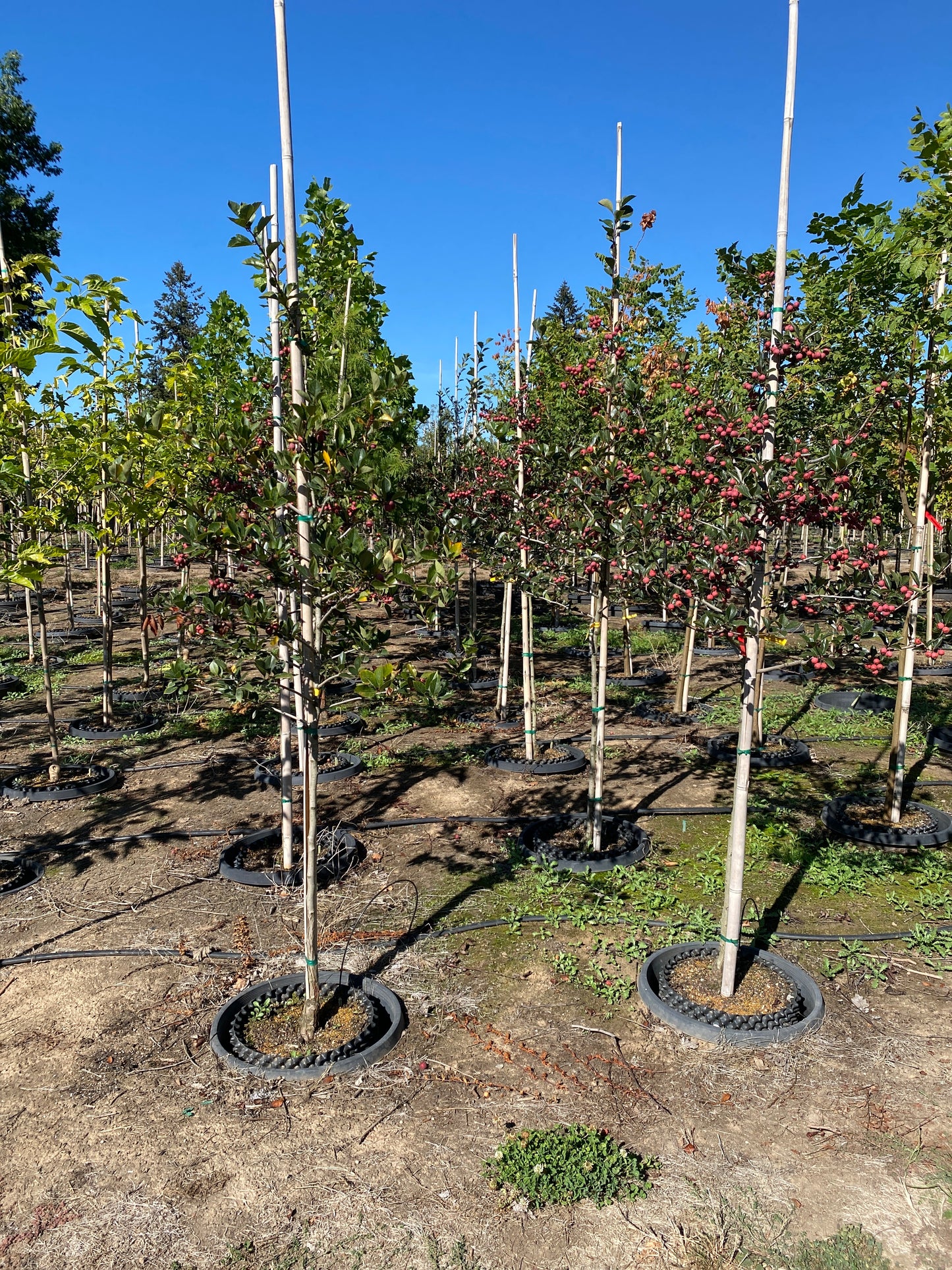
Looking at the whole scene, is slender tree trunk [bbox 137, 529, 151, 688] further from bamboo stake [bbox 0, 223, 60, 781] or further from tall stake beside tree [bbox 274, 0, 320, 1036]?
tall stake beside tree [bbox 274, 0, 320, 1036]

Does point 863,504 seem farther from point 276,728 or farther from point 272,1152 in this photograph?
point 276,728

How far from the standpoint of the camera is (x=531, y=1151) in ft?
12.3

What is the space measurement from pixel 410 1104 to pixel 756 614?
328cm

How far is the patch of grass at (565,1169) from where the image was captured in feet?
11.5

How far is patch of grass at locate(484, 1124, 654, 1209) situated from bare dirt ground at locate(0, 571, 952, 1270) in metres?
0.07

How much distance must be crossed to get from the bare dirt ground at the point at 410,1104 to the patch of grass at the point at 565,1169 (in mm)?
72

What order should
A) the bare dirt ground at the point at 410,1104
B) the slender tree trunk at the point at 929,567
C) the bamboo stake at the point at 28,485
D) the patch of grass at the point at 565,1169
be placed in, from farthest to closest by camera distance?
the bamboo stake at the point at 28,485 → the slender tree trunk at the point at 929,567 → the patch of grass at the point at 565,1169 → the bare dirt ground at the point at 410,1104

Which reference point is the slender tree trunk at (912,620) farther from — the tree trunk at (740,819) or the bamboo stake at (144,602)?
the bamboo stake at (144,602)

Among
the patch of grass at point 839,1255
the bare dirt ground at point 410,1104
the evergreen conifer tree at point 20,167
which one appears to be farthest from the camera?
the evergreen conifer tree at point 20,167

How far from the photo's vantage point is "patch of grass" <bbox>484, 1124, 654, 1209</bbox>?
3.51 metres

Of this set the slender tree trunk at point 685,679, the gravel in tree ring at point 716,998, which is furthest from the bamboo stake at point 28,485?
the slender tree trunk at point 685,679

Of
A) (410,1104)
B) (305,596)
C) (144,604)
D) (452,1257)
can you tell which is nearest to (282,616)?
(305,596)

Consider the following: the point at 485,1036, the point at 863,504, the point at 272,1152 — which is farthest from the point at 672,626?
the point at 272,1152

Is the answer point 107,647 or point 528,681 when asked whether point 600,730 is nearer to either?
point 528,681
